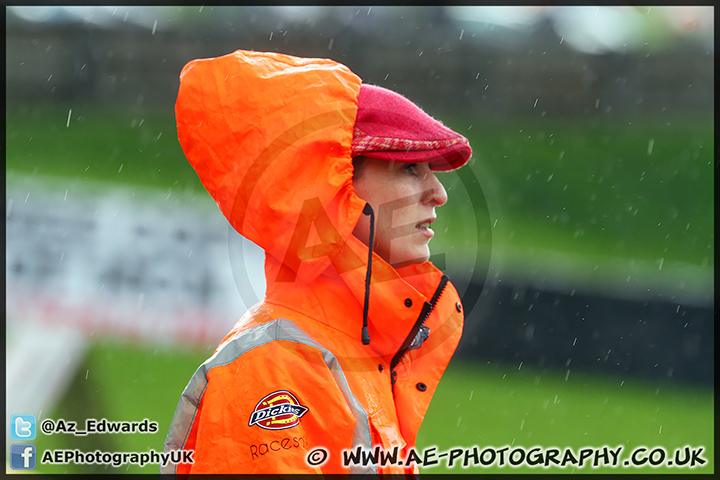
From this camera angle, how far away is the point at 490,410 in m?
6.05

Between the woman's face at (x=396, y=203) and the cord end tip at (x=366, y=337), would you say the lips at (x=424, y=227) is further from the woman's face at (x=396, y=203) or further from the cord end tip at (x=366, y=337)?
the cord end tip at (x=366, y=337)

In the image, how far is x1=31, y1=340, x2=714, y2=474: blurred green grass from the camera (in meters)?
5.27

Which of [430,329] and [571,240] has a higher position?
[430,329]

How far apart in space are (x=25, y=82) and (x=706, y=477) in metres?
11.4

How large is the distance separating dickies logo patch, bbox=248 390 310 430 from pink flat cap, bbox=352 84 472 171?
22.9 inches

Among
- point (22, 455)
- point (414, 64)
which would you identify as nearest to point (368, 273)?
point (22, 455)

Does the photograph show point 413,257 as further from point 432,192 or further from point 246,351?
point 246,351

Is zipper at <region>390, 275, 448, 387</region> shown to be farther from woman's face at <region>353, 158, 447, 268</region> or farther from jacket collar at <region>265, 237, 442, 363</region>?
woman's face at <region>353, 158, 447, 268</region>

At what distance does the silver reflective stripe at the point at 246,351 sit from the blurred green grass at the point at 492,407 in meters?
3.47

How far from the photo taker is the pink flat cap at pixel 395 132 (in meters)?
1.56

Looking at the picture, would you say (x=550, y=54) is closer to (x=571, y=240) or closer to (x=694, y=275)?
(x=571, y=240)

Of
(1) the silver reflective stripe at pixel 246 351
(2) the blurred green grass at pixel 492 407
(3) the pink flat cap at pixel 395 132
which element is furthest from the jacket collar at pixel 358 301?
(2) the blurred green grass at pixel 492 407

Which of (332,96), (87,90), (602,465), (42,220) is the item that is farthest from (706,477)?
(87,90)

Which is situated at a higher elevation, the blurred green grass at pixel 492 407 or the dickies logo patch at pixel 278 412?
the dickies logo patch at pixel 278 412
